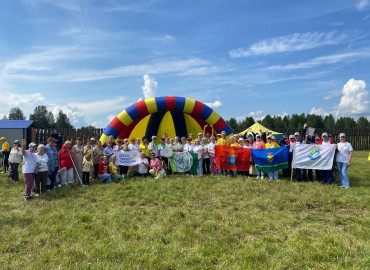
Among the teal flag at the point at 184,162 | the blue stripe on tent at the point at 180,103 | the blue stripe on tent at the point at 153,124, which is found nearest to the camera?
the teal flag at the point at 184,162

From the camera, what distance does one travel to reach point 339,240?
166 inches

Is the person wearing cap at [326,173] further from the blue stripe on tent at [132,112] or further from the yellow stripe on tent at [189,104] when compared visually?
the blue stripe on tent at [132,112]

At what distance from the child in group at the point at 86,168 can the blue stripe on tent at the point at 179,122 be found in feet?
22.0

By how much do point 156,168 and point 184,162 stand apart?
1.18 metres

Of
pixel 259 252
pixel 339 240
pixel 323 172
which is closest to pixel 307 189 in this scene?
pixel 323 172

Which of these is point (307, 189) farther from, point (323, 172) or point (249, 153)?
point (249, 153)

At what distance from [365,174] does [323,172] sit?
2.63m

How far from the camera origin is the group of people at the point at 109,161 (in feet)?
24.8

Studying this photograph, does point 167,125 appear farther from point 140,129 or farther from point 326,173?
point 326,173

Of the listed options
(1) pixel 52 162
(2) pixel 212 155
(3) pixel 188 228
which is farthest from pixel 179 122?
(3) pixel 188 228

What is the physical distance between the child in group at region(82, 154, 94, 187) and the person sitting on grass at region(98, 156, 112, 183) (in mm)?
418

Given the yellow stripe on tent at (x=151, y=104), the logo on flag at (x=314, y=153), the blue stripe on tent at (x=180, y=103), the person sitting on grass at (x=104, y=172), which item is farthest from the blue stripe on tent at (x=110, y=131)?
the logo on flag at (x=314, y=153)

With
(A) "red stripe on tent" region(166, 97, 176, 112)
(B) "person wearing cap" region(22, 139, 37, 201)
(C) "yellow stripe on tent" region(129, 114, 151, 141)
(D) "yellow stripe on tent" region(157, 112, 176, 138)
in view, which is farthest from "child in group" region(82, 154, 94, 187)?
(D) "yellow stripe on tent" region(157, 112, 176, 138)

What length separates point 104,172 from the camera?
9156 millimetres
